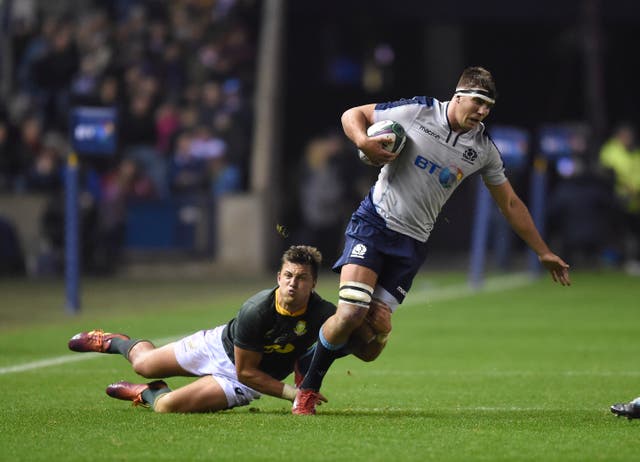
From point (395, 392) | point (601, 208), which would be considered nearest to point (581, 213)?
point (601, 208)

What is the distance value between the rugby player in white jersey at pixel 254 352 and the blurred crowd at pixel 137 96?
624 inches

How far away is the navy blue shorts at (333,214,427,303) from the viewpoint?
9.94 metres

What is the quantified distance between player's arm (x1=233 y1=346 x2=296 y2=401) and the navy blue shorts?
894mm

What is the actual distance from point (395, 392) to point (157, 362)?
2269 millimetres

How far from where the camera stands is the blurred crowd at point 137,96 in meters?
27.2

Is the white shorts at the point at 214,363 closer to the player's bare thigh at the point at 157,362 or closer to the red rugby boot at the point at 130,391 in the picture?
the player's bare thigh at the point at 157,362

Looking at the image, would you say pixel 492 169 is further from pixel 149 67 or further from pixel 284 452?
pixel 149 67

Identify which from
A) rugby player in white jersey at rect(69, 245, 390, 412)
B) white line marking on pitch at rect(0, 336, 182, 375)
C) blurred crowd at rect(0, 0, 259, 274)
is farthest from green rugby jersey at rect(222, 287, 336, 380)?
blurred crowd at rect(0, 0, 259, 274)

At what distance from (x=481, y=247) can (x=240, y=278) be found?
15.1 feet

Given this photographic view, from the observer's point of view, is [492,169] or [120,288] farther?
[120,288]

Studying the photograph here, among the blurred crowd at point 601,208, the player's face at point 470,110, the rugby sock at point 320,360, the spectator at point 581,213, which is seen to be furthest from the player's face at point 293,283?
the spectator at point 581,213

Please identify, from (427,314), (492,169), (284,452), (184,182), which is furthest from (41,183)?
(284,452)

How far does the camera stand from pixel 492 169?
10.4 meters

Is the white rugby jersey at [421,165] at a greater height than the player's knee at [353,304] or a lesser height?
greater
